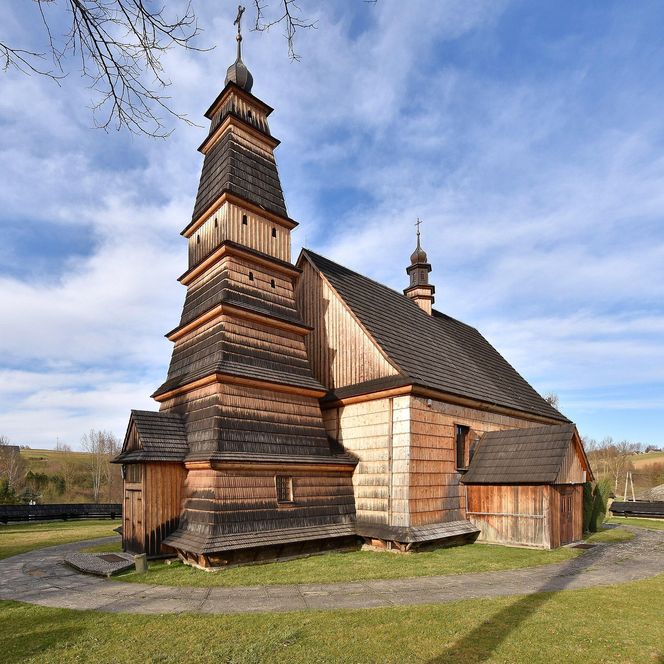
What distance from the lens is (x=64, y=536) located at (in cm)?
1998

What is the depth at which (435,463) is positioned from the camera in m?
16.3

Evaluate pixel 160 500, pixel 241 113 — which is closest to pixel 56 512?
pixel 160 500

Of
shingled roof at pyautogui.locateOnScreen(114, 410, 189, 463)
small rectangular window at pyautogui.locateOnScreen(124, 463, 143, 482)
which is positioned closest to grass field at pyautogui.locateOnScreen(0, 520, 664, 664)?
small rectangular window at pyautogui.locateOnScreen(124, 463, 143, 482)

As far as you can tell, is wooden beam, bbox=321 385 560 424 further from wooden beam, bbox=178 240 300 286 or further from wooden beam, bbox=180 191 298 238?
wooden beam, bbox=180 191 298 238

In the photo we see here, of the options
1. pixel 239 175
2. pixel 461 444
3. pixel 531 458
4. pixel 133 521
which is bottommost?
pixel 133 521

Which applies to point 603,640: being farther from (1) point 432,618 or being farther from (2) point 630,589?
(2) point 630,589

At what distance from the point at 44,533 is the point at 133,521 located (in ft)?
34.8

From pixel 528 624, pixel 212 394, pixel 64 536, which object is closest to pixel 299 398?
pixel 212 394

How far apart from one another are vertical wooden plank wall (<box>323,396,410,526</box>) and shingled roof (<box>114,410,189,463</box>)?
19.2ft

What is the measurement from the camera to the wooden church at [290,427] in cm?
1347

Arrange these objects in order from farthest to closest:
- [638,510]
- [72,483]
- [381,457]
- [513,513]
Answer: [72,483] < [638,510] < [513,513] < [381,457]

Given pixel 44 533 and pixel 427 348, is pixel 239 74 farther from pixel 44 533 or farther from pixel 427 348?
pixel 44 533

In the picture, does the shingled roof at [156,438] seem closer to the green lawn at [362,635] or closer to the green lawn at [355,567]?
the green lawn at [355,567]

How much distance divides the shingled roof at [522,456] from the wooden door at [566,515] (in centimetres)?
118
